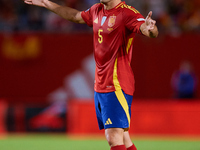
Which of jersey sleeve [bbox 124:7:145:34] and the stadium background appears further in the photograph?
the stadium background

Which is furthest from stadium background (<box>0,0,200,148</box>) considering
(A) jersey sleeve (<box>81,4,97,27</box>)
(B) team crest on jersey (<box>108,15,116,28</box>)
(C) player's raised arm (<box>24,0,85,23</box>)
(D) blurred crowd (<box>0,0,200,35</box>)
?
(B) team crest on jersey (<box>108,15,116,28</box>)

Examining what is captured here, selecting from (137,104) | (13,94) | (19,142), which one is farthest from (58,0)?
(19,142)

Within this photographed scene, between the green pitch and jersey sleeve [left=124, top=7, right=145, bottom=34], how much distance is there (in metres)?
5.18

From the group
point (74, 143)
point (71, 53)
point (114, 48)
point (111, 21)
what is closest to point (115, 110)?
point (114, 48)

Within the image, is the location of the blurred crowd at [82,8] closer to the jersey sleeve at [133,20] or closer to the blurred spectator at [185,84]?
the blurred spectator at [185,84]

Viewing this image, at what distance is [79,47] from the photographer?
15297 millimetres

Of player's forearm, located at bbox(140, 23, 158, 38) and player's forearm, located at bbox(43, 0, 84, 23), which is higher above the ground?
player's forearm, located at bbox(43, 0, 84, 23)

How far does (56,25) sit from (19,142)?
5049mm

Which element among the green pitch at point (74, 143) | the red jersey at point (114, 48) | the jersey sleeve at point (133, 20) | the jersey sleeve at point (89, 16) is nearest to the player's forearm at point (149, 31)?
the jersey sleeve at point (133, 20)

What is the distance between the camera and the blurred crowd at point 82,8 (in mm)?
14461

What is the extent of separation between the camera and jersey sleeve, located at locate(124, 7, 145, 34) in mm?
5079

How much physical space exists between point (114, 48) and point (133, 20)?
404mm

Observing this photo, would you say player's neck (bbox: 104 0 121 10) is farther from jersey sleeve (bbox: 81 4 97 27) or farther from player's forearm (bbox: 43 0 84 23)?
player's forearm (bbox: 43 0 84 23)

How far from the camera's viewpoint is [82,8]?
49.1 ft
